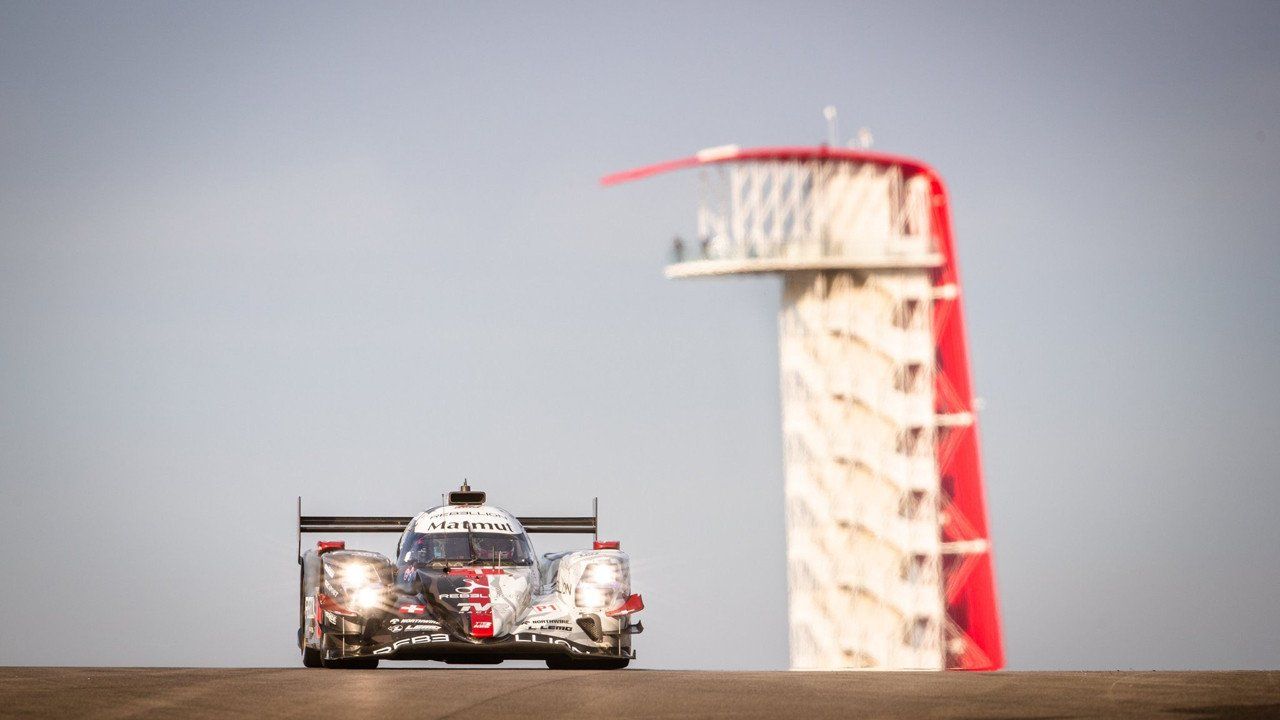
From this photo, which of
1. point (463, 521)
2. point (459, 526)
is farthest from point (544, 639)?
point (463, 521)

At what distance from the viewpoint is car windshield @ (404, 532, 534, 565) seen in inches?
1161

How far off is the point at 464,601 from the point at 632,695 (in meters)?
8.85

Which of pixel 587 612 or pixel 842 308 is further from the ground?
pixel 842 308

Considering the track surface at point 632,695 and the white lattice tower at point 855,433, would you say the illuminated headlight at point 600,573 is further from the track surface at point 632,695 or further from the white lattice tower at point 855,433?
the white lattice tower at point 855,433

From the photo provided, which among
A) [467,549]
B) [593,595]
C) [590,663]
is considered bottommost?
[590,663]

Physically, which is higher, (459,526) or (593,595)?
(459,526)

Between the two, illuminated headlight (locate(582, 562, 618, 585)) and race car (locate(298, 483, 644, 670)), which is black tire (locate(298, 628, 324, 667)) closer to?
race car (locate(298, 483, 644, 670))

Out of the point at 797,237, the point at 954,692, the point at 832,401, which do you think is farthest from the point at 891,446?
the point at 954,692

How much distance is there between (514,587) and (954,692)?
10.1m

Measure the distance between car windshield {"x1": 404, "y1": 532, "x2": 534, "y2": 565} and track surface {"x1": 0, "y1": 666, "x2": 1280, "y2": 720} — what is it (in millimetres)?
5800

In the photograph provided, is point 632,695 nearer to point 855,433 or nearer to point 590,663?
point 590,663

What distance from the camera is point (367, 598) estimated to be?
27.4 metres

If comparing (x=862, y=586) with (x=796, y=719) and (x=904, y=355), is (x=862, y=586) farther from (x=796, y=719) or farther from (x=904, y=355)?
(x=796, y=719)

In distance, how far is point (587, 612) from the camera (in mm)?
28078
